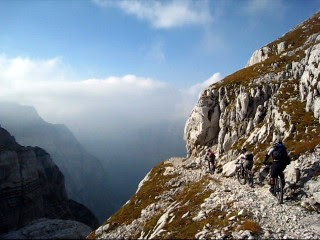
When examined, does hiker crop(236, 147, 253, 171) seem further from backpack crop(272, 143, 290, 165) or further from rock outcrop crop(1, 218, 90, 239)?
rock outcrop crop(1, 218, 90, 239)

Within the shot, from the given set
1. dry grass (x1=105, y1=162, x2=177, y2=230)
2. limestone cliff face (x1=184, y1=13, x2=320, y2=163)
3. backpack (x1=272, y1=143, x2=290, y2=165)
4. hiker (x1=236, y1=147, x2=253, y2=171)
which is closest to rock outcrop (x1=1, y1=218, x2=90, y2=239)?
limestone cliff face (x1=184, y1=13, x2=320, y2=163)

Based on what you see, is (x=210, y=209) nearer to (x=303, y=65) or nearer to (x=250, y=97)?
(x=250, y=97)

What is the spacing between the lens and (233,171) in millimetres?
39438

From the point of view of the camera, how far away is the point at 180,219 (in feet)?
85.6

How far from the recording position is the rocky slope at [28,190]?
144250 mm

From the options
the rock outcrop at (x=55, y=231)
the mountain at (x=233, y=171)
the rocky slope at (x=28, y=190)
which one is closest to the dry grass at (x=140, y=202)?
the mountain at (x=233, y=171)

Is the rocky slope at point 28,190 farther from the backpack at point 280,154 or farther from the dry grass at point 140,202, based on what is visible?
the backpack at point 280,154

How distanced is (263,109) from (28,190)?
129393 mm

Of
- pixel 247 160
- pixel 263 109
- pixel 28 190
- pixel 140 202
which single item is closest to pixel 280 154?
pixel 247 160

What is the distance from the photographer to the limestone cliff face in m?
42.7

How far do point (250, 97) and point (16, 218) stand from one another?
12341cm

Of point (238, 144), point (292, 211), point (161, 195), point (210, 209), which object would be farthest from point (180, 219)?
point (238, 144)

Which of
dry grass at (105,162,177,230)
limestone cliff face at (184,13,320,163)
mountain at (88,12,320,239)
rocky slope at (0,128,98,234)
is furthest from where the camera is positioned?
rocky slope at (0,128,98,234)

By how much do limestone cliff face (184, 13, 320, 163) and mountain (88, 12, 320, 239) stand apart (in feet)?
0.51
